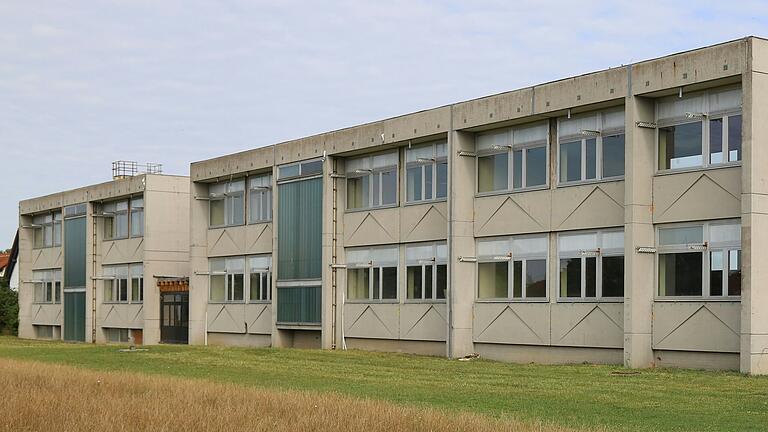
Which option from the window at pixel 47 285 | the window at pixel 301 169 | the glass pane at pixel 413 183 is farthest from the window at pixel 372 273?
the window at pixel 47 285

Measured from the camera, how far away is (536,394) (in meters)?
22.8

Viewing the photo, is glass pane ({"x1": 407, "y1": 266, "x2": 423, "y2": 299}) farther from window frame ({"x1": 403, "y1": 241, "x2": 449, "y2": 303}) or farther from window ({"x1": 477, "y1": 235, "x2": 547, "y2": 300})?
window ({"x1": 477, "y1": 235, "x2": 547, "y2": 300})

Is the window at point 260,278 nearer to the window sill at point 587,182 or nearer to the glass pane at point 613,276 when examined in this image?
the window sill at point 587,182

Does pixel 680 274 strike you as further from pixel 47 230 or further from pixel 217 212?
pixel 47 230

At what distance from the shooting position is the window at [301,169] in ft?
145

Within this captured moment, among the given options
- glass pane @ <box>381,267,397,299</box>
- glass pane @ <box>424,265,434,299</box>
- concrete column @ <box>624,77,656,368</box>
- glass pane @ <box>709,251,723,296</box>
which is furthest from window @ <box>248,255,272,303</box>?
glass pane @ <box>709,251,723,296</box>

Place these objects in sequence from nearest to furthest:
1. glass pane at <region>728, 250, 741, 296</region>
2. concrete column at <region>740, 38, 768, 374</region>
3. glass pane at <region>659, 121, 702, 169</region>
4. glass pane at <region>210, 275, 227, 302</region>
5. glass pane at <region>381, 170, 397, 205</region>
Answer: concrete column at <region>740, 38, 768, 374</region> → glass pane at <region>728, 250, 741, 296</region> → glass pane at <region>659, 121, 702, 169</region> → glass pane at <region>381, 170, 397, 205</region> → glass pane at <region>210, 275, 227, 302</region>

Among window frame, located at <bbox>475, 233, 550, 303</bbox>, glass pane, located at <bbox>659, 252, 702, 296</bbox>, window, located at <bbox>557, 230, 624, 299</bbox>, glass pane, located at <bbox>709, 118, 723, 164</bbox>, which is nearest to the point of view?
glass pane, located at <bbox>709, 118, 723, 164</bbox>

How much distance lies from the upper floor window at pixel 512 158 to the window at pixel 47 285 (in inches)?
1521

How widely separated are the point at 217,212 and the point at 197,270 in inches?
113

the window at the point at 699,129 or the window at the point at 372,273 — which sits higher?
the window at the point at 699,129

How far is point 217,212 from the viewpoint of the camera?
173 feet

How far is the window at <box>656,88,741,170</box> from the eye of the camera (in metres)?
28.3

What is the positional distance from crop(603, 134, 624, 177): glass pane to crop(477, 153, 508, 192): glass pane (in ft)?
14.9
